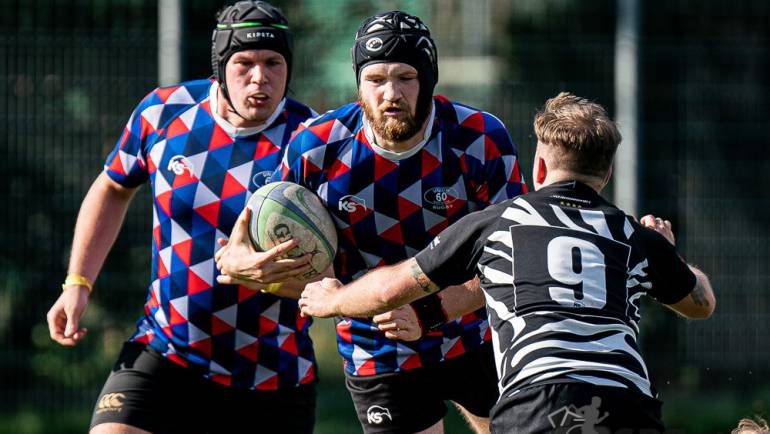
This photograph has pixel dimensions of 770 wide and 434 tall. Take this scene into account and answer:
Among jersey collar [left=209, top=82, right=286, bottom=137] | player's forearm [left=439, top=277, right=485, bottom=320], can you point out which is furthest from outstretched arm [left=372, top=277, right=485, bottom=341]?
jersey collar [left=209, top=82, right=286, bottom=137]

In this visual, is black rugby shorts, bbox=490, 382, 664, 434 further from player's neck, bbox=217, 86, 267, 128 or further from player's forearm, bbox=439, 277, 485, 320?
player's neck, bbox=217, 86, 267, 128

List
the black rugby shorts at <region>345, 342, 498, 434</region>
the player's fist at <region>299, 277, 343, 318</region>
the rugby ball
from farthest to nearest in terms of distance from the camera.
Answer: the black rugby shorts at <region>345, 342, 498, 434</region> → the rugby ball → the player's fist at <region>299, 277, 343, 318</region>

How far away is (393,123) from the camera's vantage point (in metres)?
5.13

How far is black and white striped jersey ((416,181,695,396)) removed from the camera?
3.89m

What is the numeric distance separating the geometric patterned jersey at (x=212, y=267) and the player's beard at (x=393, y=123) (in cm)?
63

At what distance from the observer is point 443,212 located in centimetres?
530

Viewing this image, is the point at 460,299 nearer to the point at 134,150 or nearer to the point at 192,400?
the point at 192,400

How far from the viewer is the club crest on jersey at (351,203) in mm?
5320

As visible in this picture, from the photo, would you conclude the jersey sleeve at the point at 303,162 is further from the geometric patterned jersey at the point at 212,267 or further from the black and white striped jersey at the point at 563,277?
the black and white striped jersey at the point at 563,277

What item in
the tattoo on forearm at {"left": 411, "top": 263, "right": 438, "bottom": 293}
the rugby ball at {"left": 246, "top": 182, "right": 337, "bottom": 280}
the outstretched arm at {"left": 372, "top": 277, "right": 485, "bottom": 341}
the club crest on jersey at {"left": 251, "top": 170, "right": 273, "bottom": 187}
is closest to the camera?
the tattoo on forearm at {"left": 411, "top": 263, "right": 438, "bottom": 293}

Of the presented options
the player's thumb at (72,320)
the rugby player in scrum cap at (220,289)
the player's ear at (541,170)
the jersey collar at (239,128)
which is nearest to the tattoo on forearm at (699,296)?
the player's ear at (541,170)

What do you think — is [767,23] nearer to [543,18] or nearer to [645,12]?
[645,12]

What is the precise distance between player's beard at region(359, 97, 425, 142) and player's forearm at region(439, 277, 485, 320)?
72 cm

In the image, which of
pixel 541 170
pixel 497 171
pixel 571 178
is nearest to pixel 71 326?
pixel 497 171
